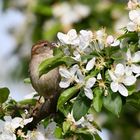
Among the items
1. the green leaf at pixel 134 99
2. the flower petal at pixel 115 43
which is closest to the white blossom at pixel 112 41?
the flower petal at pixel 115 43

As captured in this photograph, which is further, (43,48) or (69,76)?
(43,48)

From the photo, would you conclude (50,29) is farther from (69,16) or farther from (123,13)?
(123,13)

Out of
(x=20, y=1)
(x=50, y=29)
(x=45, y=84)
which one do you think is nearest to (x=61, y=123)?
(x=45, y=84)

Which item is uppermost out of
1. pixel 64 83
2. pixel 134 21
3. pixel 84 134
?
pixel 134 21

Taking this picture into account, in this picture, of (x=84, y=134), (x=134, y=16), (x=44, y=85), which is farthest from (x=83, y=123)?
(x=134, y=16)

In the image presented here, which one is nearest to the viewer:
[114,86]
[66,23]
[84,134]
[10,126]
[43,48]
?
[114,86]

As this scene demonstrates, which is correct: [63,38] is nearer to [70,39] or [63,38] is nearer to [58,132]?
[70,39]

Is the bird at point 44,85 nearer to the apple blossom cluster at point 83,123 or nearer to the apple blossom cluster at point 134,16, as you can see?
the apple blossom cluster at point 83,123
